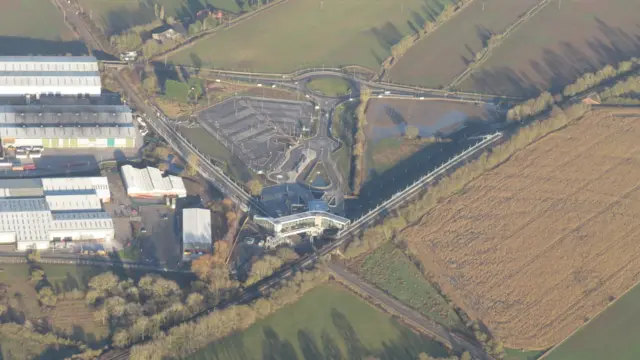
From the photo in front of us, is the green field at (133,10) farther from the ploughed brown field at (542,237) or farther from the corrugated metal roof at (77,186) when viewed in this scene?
the ploughed brown field at (542,237)

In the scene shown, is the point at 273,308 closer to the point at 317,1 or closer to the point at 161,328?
the point at 161,328

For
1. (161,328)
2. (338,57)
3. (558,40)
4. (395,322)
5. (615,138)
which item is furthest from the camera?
(558,40)

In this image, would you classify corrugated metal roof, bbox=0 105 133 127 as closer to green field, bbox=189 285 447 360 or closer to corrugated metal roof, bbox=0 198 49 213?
corrugated metal roof, bbox=0 198 49 213

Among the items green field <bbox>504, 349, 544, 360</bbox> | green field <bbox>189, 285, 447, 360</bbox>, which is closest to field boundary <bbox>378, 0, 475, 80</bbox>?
green field <bbox>189, 285, 447, 360</bbox>

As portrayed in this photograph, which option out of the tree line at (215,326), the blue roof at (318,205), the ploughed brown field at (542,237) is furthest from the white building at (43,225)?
the ploughed brown field at (542,237)

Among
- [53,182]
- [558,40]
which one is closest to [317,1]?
[558,40]

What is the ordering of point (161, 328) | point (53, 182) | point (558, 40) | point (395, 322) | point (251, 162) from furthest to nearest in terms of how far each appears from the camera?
point (558, 40) → point (251, 162) → point (53, 182) → point (395, 322) → point (161, 328)

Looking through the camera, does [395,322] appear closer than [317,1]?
Yes
